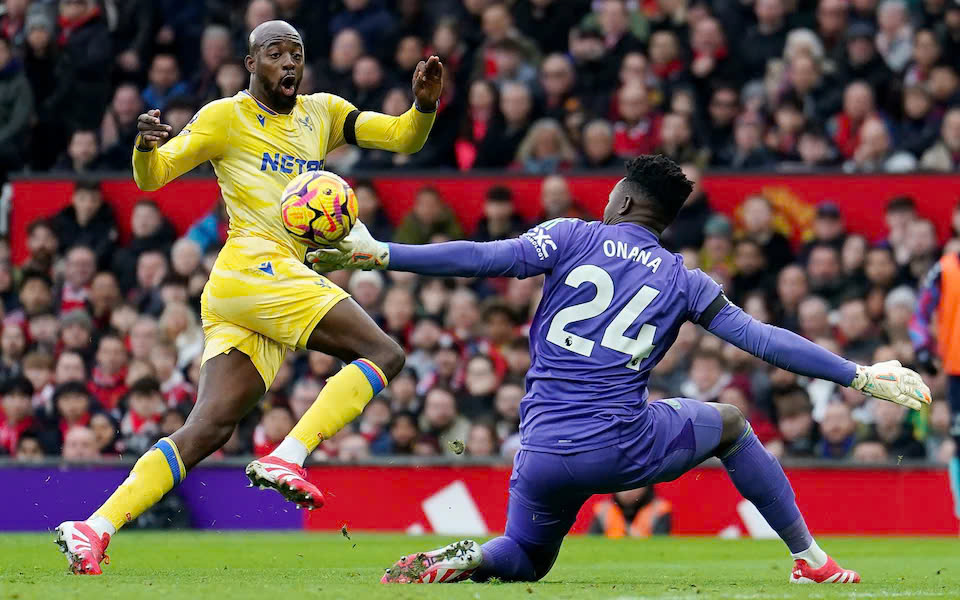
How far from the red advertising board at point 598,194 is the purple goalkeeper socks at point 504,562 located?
7.72 m

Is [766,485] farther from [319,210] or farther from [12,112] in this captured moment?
[12,112]

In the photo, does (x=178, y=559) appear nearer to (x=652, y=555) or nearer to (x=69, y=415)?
(x=652, y=555)

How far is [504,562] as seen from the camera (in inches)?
280

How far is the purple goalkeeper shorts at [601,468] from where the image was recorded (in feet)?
22.6

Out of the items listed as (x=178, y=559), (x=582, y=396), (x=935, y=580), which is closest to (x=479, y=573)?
(x=582, y=396)

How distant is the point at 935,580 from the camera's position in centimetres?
765

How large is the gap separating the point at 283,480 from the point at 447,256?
1259 millimetres

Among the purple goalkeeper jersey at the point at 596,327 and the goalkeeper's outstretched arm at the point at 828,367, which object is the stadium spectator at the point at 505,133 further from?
the goalkeeper's outstretched arm at the point at 828,367

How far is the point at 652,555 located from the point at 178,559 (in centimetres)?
313

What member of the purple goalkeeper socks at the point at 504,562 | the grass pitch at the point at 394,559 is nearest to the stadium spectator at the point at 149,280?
the grass pitch at the point at 394,559

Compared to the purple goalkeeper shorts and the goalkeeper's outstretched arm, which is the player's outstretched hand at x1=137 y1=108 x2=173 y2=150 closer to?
the purple goalkeeper shorts

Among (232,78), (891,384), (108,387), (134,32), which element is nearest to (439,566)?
(891,384)

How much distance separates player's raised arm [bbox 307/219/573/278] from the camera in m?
6.73

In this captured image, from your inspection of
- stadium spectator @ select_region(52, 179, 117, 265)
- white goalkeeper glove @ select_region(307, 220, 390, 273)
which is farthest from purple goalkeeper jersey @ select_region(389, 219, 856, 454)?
stadium spectator @ select_region(52, 179, 117, 265)
